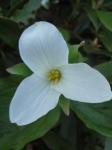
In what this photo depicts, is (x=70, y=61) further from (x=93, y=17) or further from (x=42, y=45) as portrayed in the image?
(x=93, y=17)

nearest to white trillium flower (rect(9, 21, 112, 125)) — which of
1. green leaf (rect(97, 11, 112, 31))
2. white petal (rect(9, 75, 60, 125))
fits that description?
white petal (rect(9, 75, 60, 125))

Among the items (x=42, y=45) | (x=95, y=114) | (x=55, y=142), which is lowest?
(x=55, y=142)

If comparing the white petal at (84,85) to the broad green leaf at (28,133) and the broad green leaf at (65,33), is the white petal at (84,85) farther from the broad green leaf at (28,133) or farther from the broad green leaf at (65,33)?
the broad green leaf at (65,33)

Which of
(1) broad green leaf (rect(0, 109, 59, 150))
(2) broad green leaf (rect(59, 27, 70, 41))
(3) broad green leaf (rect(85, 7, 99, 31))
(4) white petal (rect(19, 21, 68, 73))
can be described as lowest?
(1) broad green leaf (rect(0, 109, 59, 150))

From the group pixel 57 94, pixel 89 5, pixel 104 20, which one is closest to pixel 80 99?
pixel 57 94

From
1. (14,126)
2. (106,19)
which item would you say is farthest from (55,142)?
(106,19)

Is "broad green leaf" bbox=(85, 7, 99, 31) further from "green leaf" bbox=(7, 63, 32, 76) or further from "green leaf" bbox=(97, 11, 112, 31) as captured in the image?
"green leaf" bbox=(7, 63, 32, 76)

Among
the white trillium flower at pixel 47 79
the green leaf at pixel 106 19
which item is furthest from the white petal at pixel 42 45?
the green leaf at pixel 106 19
